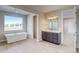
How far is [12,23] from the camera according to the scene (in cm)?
569

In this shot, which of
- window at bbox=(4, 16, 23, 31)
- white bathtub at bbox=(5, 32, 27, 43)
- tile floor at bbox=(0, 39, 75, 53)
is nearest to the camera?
tile floor at bbox=(0, 39, 75, 53)

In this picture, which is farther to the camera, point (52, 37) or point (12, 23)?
point (12, 23)

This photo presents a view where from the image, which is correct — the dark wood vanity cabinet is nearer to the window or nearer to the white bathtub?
the white bathtub

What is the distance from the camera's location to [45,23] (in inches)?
225

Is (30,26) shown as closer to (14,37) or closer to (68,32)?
(14,37)

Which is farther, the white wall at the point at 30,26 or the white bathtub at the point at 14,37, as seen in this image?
the white wall at the point at 30,26

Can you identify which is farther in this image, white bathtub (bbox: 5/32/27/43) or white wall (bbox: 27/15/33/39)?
white wall (bbox: 27/15/33/39)

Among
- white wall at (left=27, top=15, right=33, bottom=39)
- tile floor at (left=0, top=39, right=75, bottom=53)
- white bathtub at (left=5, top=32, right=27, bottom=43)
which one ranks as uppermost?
white wall at (left=27, top=15, right=33, bottom=39)

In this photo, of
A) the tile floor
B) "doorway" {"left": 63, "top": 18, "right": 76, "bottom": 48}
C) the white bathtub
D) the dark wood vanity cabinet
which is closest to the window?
the white bathtub

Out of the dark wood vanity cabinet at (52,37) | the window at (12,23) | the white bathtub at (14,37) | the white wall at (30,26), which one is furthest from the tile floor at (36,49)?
the white wall at (30,26)

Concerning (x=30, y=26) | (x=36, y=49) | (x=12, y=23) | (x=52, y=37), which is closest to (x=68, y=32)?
(x=52, y=37)

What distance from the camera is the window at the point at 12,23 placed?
5.34 metres

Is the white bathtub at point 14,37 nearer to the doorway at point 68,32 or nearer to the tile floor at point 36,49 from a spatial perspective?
the tile floor at point 36,49

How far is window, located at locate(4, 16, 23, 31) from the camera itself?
17.5 feet
